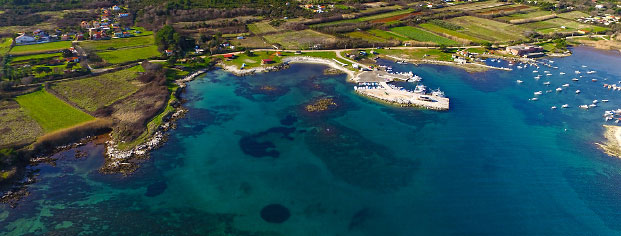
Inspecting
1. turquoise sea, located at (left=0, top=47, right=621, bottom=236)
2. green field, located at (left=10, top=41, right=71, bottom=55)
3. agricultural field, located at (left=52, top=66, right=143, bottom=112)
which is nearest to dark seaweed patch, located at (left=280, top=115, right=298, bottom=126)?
turquoise sea, located at (left=0, top=47, right=621, bottom=236)

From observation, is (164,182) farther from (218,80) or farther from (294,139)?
(218,80)

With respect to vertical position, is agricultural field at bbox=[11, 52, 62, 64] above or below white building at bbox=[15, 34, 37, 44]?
below

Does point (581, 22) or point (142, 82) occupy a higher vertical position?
point (581, 22)

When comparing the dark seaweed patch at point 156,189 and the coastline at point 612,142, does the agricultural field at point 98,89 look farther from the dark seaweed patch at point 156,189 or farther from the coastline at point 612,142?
the coastline at point 612,142

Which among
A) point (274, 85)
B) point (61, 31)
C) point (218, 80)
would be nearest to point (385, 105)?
point (274, 85)

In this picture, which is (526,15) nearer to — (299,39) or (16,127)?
(299,39)

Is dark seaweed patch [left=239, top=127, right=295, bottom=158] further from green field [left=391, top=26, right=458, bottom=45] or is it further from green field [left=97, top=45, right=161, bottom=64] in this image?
green field [left=391, top=26, right=458, bottom=45]
